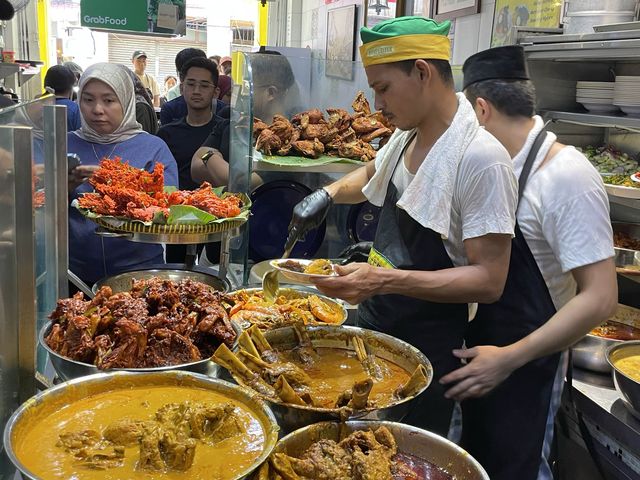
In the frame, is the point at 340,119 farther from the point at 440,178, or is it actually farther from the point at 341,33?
the point at 341,33

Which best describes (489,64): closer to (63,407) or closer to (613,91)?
(613,91)

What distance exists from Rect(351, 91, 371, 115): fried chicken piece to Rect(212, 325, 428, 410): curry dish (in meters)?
2.03

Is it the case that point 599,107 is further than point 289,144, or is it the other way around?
point 289,144

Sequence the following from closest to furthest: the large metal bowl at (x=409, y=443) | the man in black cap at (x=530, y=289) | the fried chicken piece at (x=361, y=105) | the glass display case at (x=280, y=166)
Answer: the large metal bowl at (x=409, y=443)
the man in black cap at (x=530, y=289)
the glass display case at (x=280, y=166)
the fried chicken piece at (x=361, y=105)

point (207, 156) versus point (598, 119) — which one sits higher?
point (598, 119)

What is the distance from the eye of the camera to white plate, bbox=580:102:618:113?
3.06 m

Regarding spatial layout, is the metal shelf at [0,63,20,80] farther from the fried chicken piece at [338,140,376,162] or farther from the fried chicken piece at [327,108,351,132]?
the fried chicken piece at [338,140,376,162]

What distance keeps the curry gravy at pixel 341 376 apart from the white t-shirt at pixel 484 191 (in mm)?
452

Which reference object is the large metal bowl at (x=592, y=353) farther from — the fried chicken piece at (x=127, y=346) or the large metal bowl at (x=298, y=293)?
the fried chicken piece at (x=127, y=346)

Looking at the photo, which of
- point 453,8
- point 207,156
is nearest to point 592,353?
point 207,156

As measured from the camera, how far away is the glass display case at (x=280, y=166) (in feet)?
9.84

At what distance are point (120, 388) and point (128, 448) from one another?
26cm

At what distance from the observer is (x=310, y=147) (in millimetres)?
3213

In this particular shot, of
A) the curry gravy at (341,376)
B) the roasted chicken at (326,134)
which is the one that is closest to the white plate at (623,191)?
the roasted chicken at (326,134)
